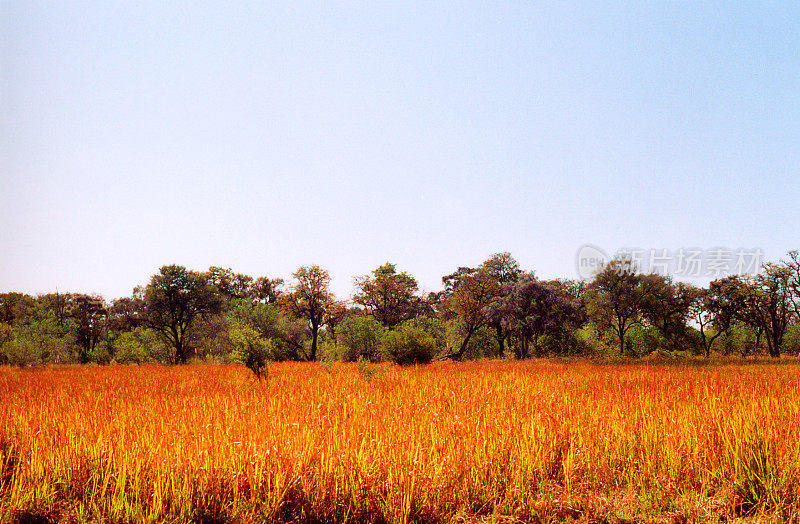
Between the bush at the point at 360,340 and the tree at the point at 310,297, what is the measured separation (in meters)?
2.67

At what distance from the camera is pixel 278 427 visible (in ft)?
17.4

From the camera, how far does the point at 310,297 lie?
35.5 m

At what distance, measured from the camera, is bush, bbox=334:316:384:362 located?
35.8 meters

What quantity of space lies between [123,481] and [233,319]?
35251 mm

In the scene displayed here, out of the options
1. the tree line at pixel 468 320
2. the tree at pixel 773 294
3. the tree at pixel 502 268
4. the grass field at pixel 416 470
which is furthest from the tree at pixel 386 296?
the grass field at pixel 416 470

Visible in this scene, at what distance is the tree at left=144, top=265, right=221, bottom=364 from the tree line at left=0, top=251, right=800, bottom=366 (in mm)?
80

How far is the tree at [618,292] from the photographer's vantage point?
90.9 ft

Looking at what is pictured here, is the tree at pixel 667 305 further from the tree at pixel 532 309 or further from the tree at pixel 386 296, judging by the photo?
the tree at pixel 386 296

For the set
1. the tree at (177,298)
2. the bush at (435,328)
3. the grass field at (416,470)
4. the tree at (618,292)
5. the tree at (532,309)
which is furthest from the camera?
the bush at (435,328)

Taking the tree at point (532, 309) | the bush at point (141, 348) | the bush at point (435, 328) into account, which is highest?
the tree at point (532, 309)

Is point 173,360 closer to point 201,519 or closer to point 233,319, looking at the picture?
point 233,319

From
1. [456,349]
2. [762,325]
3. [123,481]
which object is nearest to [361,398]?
[123,481]

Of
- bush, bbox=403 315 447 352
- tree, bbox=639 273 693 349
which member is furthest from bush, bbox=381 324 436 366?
tree, bbox=639 273 693 349

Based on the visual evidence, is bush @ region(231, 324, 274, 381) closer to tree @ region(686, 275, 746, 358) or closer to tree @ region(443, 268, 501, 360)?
tree @ region(443, 268, 501, 360)
